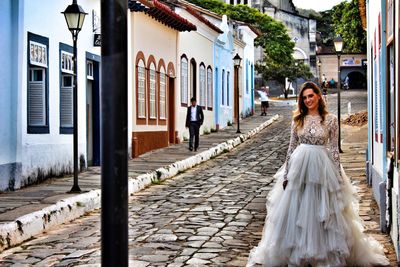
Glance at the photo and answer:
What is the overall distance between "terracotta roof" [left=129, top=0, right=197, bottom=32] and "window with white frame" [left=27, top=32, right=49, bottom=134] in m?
5.20

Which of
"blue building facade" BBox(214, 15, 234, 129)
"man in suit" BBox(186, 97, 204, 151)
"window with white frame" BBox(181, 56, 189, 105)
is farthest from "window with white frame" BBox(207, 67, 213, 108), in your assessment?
"man in suit" BBox(186, 97, 204, 151)

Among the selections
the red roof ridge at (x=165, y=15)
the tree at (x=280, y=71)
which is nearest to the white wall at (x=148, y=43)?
the red roof ridge at (x=165, y=15)

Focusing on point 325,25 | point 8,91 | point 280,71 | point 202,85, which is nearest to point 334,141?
point 8,91

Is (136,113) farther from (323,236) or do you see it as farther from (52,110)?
(323,236)

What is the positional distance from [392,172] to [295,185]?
1806 mm

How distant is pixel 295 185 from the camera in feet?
23.4

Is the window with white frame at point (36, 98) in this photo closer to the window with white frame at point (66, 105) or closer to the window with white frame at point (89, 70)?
the window with white frame at point (66, 105)

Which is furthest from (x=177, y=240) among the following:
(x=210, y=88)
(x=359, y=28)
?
(x=359, y=28)

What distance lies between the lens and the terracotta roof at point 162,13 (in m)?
18.9

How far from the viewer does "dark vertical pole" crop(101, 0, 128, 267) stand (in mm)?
3129

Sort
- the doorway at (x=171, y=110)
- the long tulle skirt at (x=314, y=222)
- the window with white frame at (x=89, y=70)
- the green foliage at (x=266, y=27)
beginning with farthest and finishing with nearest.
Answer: the green foliage at (x=266, y=27) → the doorway at (x=171, y=110) → the window with white frame at (x=89, y=70) → the long tulle skirt at (x=314, y=222)

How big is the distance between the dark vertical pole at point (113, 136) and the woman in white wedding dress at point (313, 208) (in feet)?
13.1

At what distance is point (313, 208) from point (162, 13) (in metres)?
15.1

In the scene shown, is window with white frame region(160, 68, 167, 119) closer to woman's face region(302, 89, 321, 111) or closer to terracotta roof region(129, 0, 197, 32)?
terracotta roof region(129, 0, 197, 32)
